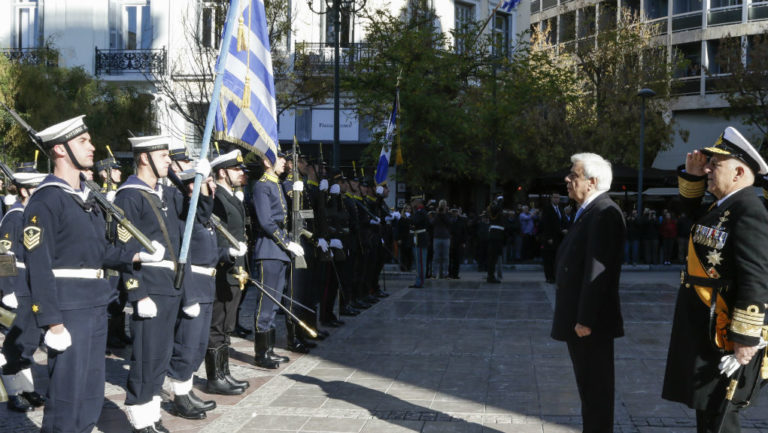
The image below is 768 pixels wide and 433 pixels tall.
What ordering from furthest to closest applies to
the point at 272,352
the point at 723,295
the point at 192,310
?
1. the point at 272,352
2. the point at 192,310
3. the point at 723,295

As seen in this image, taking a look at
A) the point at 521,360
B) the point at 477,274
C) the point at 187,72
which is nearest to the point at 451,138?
the point at 477,274

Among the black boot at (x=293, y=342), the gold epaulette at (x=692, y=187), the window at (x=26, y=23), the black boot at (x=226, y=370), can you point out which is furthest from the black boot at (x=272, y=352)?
the window at (x=26, y=23)

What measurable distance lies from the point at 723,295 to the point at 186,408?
4070mm

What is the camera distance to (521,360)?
8.86 meters

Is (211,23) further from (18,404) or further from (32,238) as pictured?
(32,238)

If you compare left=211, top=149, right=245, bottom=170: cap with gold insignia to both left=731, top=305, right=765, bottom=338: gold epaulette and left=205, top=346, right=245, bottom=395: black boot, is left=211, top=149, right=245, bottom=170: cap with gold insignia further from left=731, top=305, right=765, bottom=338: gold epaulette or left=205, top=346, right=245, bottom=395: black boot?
left=731, top=305, right=765, bottom=338: gold epaulette

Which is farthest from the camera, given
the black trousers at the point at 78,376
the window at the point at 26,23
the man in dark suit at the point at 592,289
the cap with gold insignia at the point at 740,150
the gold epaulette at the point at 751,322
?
the window at the point at 26,23

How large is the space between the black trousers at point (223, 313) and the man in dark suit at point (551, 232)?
37.2 ft

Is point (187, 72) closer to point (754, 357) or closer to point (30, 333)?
point (30, 333)

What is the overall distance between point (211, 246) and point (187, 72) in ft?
71.3

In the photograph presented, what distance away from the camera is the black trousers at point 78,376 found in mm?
4738

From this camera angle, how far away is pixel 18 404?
22.2 feet

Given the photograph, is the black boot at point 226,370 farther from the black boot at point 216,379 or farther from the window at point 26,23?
the window at point 26,23

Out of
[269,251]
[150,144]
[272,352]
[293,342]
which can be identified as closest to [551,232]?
[293,342]
